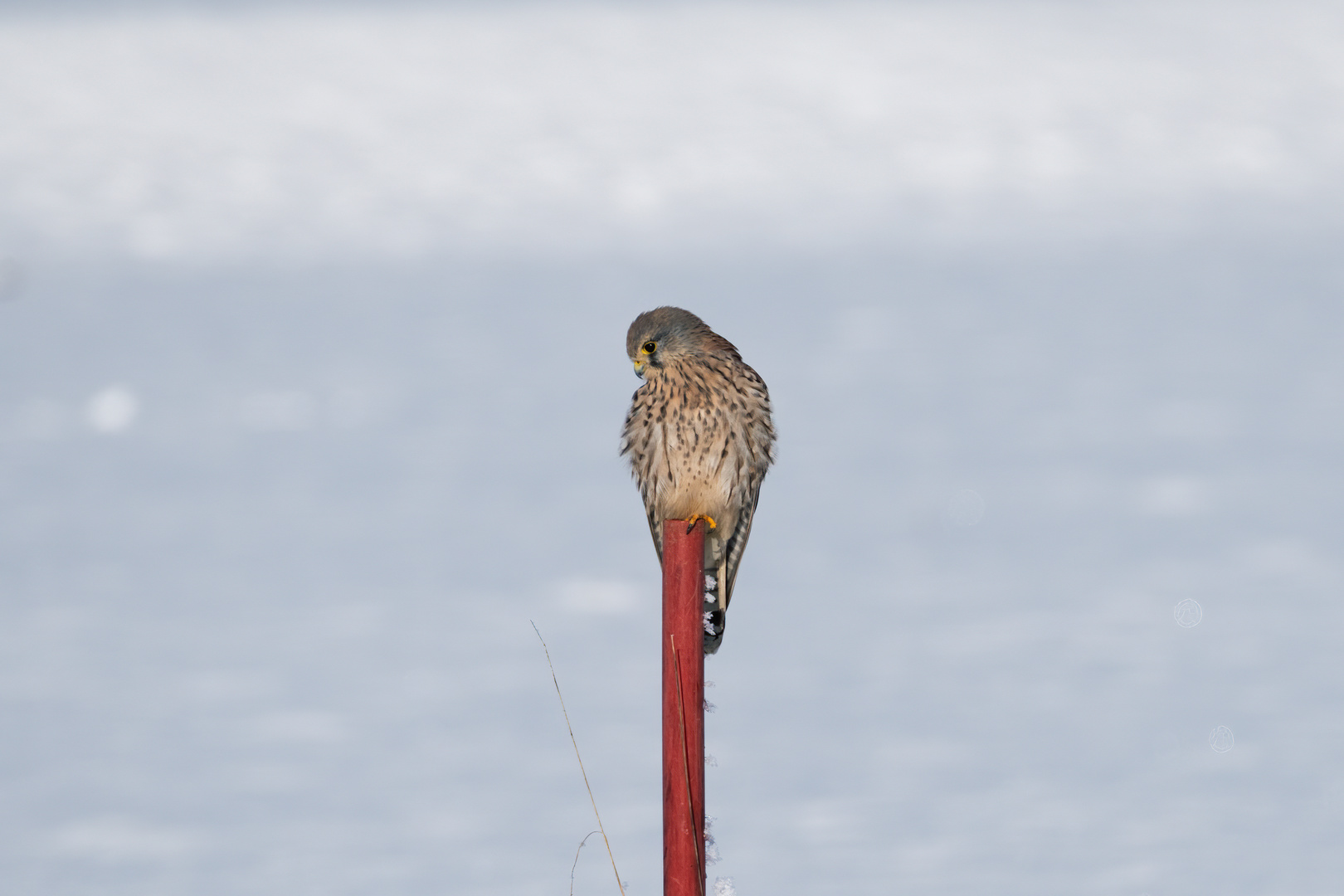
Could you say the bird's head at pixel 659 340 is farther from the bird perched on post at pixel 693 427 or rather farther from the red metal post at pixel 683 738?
the red metal post at pixel 683 738

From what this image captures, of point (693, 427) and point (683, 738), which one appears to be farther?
point (693, 427)

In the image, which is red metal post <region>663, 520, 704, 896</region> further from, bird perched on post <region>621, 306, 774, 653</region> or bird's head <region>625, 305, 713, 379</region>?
bird's head <region>625, 305, 713, 379</region>

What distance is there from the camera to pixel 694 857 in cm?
571

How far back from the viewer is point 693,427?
7340 millimetres

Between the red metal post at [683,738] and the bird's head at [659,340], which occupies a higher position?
the bird's head at [659,340]

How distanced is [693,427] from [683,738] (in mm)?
2030

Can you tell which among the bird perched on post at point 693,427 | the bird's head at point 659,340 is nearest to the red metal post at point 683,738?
the bird perched on post at point 693,427

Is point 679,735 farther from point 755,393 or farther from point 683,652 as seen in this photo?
point 755,393

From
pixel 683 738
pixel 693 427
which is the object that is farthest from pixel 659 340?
pixel 683 738

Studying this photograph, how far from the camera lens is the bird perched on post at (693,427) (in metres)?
Answer: 7.34

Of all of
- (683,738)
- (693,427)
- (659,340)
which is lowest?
(683,738)

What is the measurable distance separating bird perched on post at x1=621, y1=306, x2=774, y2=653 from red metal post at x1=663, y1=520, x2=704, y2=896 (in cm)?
146

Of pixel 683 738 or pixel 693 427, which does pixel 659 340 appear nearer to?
Answer: pixel 693 427

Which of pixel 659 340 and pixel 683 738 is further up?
pixel 659 340
